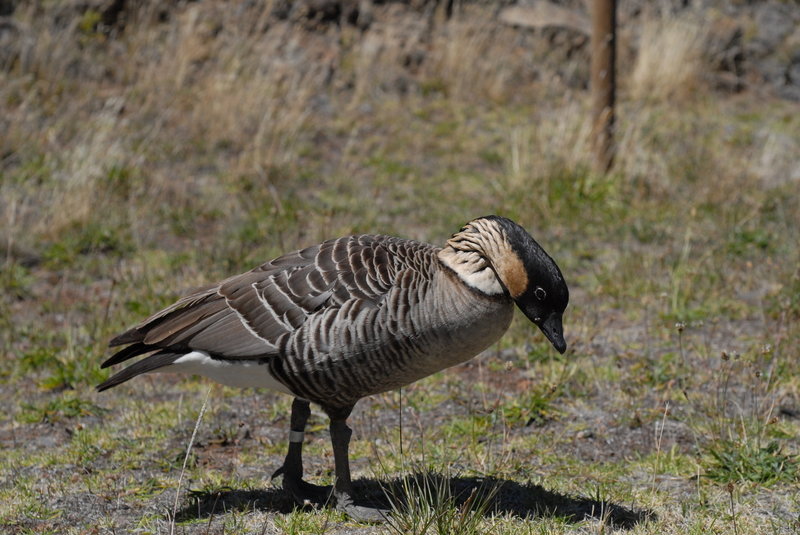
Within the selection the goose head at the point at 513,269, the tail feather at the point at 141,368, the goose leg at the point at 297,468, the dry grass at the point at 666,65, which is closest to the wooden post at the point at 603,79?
the dry grass at the point at 666,65

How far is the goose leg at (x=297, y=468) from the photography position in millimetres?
4520

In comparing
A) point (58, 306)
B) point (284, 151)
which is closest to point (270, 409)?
point (58, 306)

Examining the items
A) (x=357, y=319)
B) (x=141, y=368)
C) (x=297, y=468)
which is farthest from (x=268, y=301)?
(x=297, y=468)

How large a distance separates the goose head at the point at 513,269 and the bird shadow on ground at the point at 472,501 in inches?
33.5

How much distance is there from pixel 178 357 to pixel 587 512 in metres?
2.13

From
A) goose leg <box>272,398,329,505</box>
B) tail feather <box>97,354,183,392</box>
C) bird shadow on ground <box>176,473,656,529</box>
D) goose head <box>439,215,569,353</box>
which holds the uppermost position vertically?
goose head <box>439,215,569,353</box>

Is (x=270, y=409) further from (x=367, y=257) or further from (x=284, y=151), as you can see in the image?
(x=284, y=151)

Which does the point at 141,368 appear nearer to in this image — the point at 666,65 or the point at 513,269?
the point at 513,269

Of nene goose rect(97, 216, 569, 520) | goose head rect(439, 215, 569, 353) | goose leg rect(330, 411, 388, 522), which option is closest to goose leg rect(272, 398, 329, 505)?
nene goose rect(97, 216, 569, 520)

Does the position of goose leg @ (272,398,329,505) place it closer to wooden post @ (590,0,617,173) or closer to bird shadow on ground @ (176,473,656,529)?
bird shadow on ground @ (176,473,656,529)

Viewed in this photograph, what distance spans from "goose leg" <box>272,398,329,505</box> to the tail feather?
2.30ft

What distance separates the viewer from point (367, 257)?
430 cm

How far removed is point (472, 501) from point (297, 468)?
92 cm

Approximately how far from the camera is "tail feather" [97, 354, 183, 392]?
416cm
